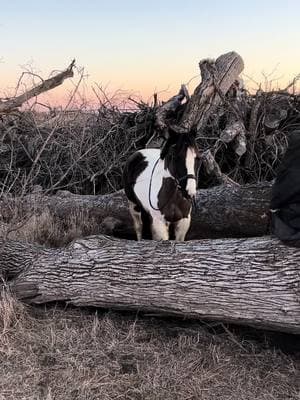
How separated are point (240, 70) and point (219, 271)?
22.2 ft

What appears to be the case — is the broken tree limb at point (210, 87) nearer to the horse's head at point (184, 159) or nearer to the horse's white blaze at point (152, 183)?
the horse's white blaze at point (152, 183)

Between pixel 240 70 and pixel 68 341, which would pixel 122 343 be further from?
pixel 240 70

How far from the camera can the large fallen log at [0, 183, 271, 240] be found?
6.43 meters

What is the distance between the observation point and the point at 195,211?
711 centimetres

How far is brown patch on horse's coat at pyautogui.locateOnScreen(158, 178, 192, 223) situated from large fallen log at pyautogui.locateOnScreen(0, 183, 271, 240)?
3.14 ft

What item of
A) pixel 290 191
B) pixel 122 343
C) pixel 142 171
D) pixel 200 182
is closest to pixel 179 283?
pixel 122 343

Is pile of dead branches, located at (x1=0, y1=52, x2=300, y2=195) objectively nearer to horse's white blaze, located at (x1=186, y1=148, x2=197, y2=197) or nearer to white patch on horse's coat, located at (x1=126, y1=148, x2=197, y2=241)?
white patch on horse's coat, located at (x1=126, y1=148, x2=197, y2=241)

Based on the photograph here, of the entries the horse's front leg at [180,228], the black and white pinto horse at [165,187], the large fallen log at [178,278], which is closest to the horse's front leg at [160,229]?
the black and white pinto horse at [165,187]

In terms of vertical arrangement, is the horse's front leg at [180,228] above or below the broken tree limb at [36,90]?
below

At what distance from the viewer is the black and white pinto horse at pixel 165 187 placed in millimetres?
5328

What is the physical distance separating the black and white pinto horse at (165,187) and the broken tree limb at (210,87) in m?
2.46

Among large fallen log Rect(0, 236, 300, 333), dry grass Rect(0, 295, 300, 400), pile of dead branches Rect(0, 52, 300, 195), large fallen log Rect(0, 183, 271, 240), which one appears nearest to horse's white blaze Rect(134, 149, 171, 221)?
large fallen log Rect(0, 183, 271, 240)

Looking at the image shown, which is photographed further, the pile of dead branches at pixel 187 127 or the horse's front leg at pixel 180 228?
the pile of dead branches at pixel 187 127

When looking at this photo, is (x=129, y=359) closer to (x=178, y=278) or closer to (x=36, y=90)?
(x=178, y=278)
